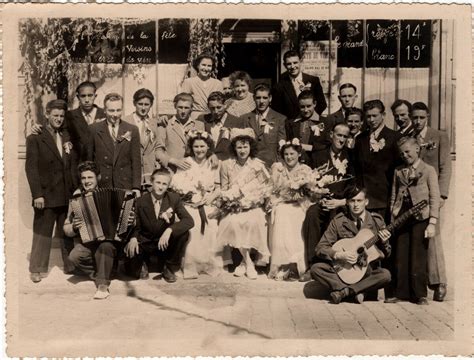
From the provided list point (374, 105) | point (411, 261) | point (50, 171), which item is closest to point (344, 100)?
point (374, 105)

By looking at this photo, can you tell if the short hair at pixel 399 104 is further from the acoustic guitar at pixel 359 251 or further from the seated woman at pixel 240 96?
the seated woman at pixel 240 96

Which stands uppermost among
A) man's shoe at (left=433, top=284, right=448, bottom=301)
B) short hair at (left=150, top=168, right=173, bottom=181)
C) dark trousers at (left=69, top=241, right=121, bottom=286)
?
short hair at (left=150, top=168, right=173, bottom=181)

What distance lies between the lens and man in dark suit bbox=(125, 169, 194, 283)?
6371mm

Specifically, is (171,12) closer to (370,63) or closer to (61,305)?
(370,63)

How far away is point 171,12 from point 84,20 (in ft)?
2.44

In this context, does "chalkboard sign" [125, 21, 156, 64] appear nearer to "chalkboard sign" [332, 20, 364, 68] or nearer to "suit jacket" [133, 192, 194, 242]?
"suit jacket" [133, 192, 194, 242]

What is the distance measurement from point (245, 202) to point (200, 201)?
39 centimetres

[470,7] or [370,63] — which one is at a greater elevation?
[470,7]

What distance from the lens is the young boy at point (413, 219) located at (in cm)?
637

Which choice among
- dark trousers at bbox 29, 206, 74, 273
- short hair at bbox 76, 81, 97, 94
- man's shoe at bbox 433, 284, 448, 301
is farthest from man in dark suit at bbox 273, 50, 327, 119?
dark trousers at bbox 29, 206, 74, 273

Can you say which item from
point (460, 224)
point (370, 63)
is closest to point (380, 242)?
point (460, 224)

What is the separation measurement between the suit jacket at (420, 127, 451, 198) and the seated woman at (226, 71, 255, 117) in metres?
1.53

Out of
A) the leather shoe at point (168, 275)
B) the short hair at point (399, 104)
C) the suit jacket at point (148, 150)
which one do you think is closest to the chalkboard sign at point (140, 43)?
the suit jacket at point (148, 150)

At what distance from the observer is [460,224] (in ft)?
21.1
